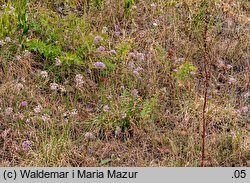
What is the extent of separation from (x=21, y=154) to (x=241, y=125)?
1.69m

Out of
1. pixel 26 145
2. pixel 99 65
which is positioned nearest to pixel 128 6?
pixel 99 65

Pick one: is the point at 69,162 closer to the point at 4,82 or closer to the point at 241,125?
the point at 4,82

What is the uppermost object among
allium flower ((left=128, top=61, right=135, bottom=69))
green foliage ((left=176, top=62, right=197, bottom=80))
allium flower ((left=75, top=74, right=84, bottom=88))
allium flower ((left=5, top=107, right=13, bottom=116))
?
allium flower ((left=128, top=61, right=135, bottom=69))

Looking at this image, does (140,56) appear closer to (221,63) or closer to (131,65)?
(131,65)

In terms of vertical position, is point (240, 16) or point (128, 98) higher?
point (240, 16)

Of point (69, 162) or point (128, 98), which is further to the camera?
point (128, 98)

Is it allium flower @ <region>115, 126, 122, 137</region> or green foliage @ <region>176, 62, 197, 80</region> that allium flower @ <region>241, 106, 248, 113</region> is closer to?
green foliage @ <region>176, 62, 197, 80</region>

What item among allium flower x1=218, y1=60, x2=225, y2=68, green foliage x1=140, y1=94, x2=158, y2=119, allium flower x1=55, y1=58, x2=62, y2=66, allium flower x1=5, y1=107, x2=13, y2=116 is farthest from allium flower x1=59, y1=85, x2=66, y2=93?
allium flower x1=218, y1=60, x2=225, y2=68

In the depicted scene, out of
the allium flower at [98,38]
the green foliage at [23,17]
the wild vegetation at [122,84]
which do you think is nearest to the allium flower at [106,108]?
the wild vegetation at [122,84]

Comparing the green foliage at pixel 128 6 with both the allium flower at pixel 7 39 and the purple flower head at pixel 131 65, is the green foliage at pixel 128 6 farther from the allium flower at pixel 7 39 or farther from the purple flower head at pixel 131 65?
the allium flower at pixel 7 39

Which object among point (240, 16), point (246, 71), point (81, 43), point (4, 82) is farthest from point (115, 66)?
point (240, 16)

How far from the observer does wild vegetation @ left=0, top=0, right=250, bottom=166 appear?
11.4 ft

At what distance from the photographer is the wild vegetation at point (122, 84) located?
136 inches

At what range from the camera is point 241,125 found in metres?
3.77
